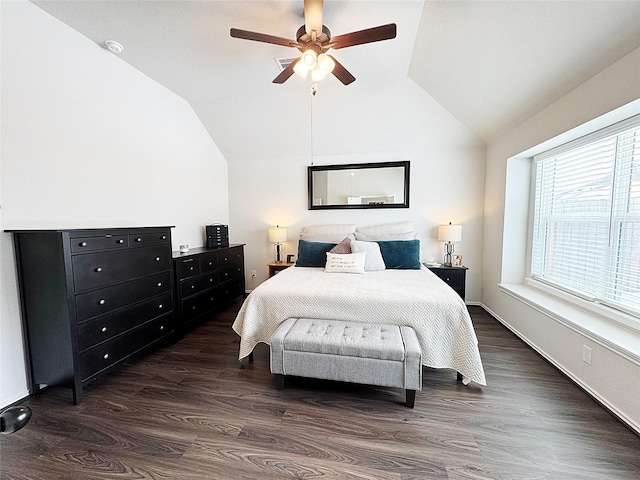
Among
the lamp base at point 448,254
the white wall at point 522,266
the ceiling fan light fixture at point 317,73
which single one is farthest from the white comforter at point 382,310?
the ceiling fan light fixture at point 317,73

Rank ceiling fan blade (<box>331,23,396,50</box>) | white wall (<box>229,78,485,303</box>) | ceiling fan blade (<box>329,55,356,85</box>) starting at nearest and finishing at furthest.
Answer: ceiling fan blade (<box>331,23,396,50</box>), ceiling fan blade (<box>329,55,356,85</box>), white wall (<box>229,78,485,303</box>)

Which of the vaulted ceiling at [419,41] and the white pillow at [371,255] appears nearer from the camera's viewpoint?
the vaulted ceiling at [419,41]

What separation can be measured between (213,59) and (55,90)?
1.28 m

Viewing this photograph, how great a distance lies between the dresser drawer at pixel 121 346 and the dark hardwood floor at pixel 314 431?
189 mm

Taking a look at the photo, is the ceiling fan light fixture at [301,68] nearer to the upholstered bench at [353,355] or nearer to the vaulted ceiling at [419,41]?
the vaulted ceiling at [419,41]

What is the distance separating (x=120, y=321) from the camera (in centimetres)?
209

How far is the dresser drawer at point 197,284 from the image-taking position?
2835mm

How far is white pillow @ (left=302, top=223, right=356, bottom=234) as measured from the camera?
3945mm

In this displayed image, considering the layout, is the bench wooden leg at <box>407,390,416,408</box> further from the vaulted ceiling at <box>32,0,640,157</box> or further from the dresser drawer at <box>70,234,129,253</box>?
the vaulted ceiling at <box>32,0,640,157</box>

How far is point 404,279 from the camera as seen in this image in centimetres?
271

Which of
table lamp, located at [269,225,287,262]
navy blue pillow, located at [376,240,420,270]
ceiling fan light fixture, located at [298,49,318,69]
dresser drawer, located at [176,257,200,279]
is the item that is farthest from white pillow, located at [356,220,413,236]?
ceiling fan light fixture, located at [298,49,318,69]

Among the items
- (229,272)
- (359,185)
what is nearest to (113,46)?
(229,272)

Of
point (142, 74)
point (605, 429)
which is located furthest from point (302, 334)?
point (142, 74)

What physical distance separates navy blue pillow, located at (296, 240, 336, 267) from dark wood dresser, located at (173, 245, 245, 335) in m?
1.04
